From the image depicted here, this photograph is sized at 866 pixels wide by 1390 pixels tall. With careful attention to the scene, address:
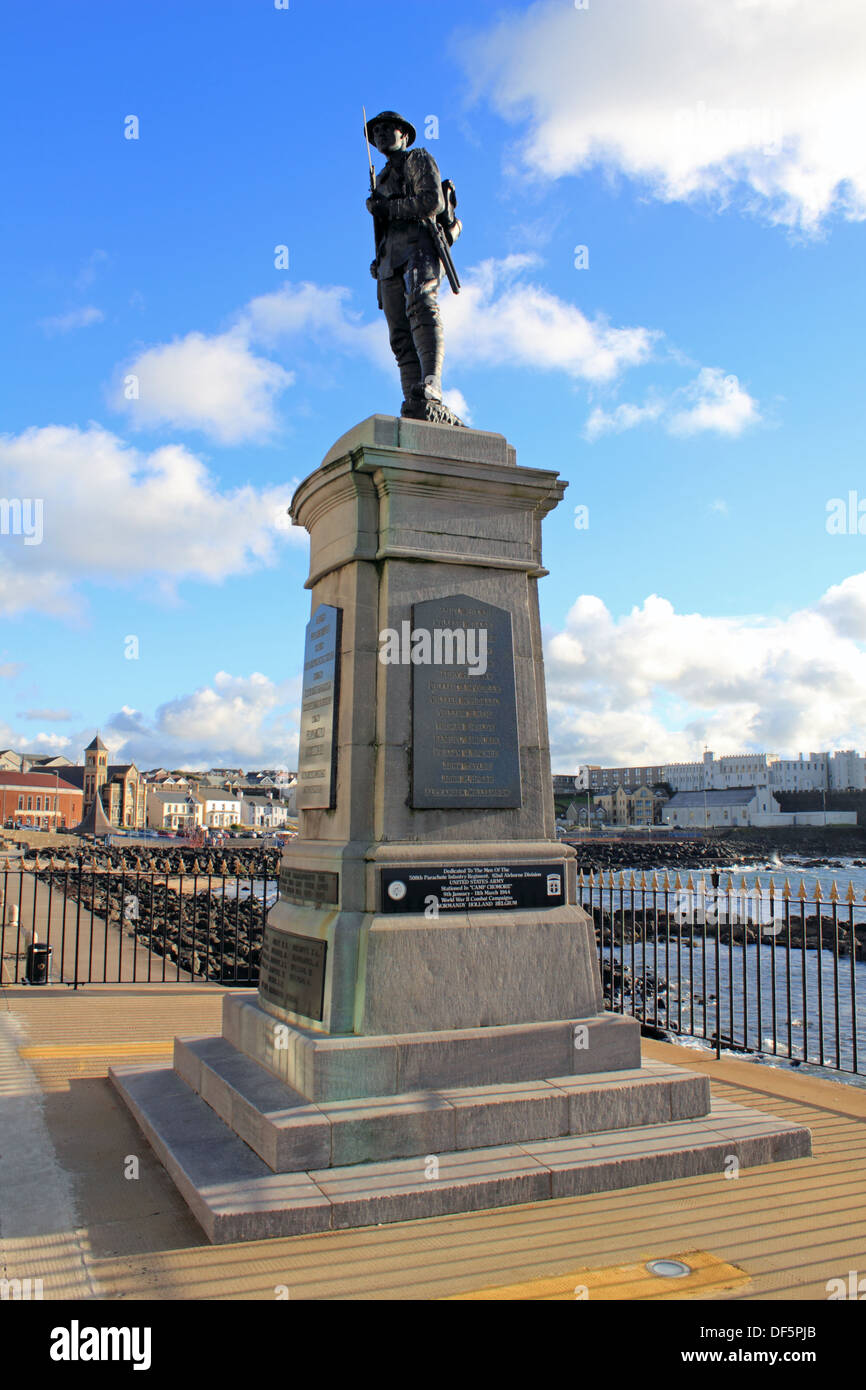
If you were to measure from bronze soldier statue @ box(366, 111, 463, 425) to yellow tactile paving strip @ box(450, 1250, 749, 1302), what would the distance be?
5.49 metres

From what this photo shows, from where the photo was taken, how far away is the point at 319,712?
6.54 metres

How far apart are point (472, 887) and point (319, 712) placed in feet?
5.35

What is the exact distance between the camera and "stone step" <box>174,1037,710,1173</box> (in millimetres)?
4895

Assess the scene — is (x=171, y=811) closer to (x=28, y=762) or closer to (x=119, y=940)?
(x=28, y=762)

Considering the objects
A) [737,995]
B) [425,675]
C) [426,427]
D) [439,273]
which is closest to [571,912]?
[425,675]

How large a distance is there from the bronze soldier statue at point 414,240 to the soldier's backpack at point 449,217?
1 centimetres

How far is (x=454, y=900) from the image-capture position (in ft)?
19.5

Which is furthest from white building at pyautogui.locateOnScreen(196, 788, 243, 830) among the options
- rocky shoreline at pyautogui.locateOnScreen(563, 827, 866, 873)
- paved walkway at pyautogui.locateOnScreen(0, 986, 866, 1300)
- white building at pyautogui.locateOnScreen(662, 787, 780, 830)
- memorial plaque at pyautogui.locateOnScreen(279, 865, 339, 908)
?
paved walkway at pyautogui.locateOnScreen(0, 986, 866, 1300)

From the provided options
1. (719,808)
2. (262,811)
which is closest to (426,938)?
(262,811)

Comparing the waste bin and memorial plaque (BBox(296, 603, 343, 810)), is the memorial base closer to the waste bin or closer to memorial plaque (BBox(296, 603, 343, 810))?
memorial plaque (BBox(296, 603, 343, 810))

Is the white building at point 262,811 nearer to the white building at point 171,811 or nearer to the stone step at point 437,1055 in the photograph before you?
the white building at point 171,811

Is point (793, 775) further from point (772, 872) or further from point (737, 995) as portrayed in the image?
point (737, 995)
